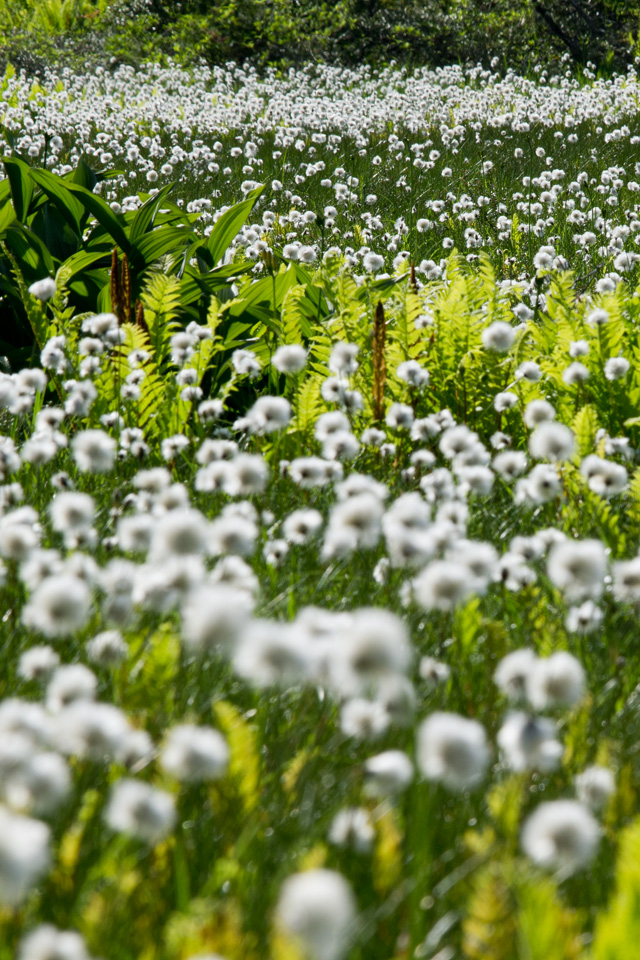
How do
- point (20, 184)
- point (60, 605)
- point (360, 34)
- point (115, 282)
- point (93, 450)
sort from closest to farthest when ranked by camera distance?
point (60, 605) < point (93, 450) < point (115, 282) < point (20, 184) < point (360, 34)

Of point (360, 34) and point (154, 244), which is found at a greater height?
point (360, 34)

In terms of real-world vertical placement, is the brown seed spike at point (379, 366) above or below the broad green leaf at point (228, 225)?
below

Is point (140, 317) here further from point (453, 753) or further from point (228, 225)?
point (453, 753)

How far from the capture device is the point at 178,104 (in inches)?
660

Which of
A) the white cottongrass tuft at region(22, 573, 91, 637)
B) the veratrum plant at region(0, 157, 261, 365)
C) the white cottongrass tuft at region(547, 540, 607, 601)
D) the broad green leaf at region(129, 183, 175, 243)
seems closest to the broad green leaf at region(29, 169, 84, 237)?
the veratrum plant at region(0, 157, 261, 365)

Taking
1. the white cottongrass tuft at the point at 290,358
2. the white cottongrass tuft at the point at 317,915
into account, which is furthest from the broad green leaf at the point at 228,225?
the white cottongrass tuft at the point at 317,915

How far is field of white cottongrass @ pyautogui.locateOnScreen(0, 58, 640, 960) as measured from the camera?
47.4 inches

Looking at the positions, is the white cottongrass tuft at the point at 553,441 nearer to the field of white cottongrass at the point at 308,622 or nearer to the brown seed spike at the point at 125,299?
the field of white cottongrass at the point at 308,622

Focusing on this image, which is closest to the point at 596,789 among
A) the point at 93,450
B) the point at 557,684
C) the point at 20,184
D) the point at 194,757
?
the point at 557,684

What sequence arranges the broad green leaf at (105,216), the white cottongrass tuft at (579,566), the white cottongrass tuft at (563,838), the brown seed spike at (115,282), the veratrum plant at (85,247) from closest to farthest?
the white cottongrass tuft at (563,838)
the white cottongrass tuft at (579,566)
the brown seed spike at (115,282)
the veratrum plant at (85,247)
the broad green leaf at (105,216)

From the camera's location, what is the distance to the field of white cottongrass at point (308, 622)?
121 cm

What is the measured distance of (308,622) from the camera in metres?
1.41

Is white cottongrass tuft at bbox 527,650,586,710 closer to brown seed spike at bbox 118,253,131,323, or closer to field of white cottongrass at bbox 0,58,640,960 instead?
field of white cottongrass at bbox 0,58,640,960

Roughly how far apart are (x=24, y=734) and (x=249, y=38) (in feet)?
→ 86.1
